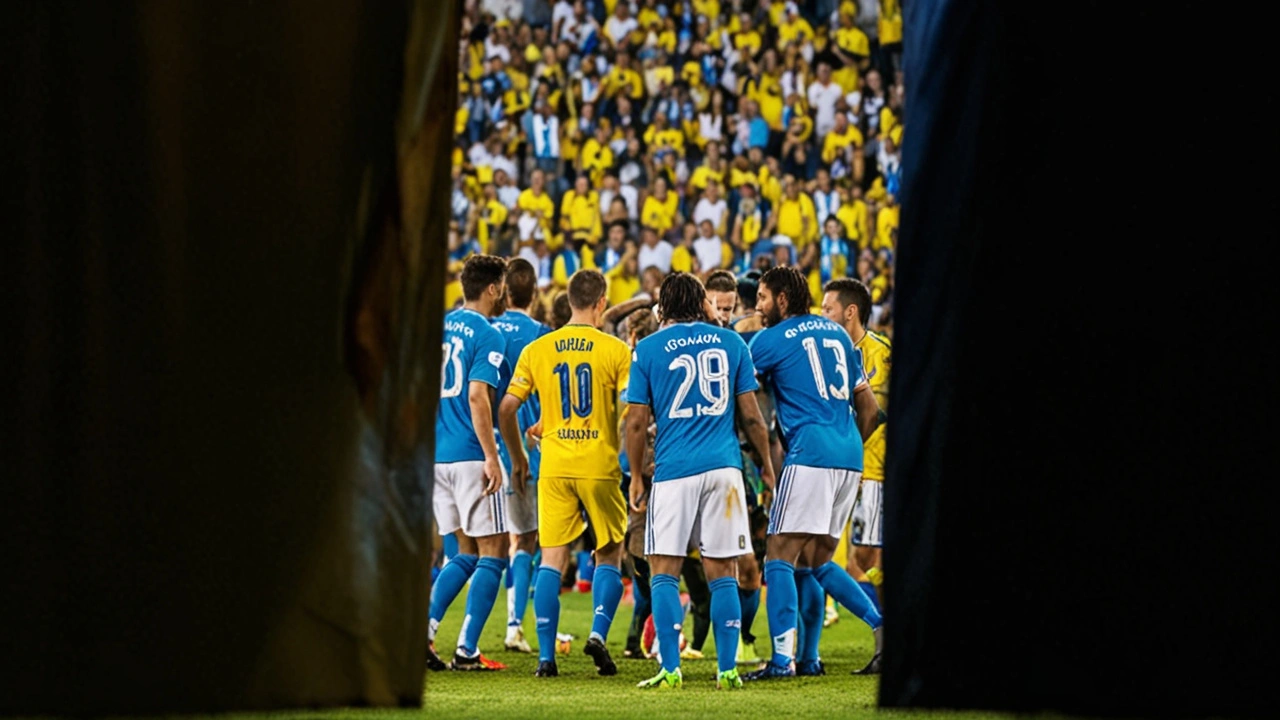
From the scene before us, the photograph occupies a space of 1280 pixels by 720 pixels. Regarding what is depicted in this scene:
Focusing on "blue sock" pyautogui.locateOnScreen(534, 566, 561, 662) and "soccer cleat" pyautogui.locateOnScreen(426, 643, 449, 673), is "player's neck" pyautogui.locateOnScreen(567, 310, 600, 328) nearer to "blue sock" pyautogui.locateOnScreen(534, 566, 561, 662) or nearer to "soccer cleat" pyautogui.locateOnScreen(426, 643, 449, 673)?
"blue sock" pyautogui.locateOnScreen(534, 566, 561, 662)

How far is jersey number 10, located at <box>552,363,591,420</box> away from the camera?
8820 millimetres

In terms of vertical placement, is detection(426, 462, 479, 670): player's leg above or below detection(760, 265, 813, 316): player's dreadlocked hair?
below

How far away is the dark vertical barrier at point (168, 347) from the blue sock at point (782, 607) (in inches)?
206

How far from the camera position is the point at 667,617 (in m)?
8.07

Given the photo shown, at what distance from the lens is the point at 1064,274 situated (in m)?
3.62

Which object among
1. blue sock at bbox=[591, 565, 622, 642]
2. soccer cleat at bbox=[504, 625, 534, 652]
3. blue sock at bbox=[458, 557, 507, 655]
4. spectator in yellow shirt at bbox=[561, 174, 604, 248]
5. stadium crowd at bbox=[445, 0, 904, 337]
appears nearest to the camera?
blue sock at bbox=[591, 565, 622, 642]

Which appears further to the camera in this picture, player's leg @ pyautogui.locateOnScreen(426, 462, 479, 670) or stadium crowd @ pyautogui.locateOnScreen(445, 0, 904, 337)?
stadium crowd @ pyautogui.locateOnScreen(445, 0, 904, 337)

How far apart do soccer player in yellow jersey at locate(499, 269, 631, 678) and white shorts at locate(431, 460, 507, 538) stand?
1.77ft

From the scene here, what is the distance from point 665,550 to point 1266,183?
480cm

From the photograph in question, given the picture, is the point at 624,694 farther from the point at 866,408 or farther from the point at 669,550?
the point at 866,408

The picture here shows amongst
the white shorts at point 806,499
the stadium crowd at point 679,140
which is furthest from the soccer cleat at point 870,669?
the stadium crowd at point 679,140

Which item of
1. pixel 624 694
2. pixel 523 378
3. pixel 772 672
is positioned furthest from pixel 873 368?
pixel 624 694

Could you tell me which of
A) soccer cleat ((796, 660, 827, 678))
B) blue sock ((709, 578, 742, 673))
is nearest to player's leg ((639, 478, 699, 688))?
blue sock ((709, 578, 742, 673))

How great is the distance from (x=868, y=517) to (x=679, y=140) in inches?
562
